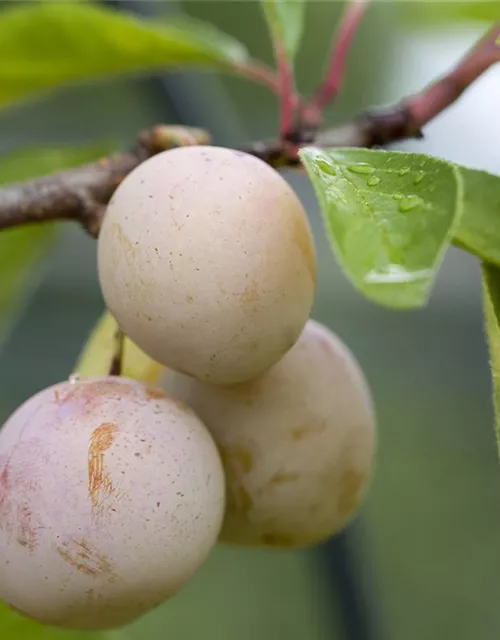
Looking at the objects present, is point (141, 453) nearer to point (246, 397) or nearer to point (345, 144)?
point (246, 397)

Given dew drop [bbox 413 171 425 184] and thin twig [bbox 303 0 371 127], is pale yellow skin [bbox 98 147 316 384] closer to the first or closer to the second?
dew drop [bbox 413 171 425 184]

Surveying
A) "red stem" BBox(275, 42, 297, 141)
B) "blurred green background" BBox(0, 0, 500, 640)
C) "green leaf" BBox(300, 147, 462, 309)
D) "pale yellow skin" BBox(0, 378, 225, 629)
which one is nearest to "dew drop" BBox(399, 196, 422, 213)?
"green leaf" BBox(300, 147, 462, 309)

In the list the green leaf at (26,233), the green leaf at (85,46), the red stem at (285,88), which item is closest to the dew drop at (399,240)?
the red stem at (285,88)

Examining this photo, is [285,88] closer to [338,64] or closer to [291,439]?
[338,64]

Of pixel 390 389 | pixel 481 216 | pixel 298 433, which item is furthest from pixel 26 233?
pixel 390 389

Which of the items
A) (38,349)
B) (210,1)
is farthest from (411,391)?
(210,1)
